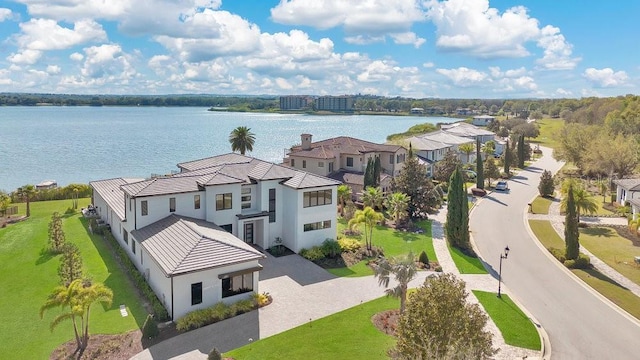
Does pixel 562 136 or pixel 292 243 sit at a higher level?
pixel 562 136

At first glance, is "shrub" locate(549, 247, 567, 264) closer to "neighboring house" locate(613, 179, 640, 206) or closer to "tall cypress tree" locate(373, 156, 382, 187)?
"neighboring house" locate(613, 179, 640, 206)

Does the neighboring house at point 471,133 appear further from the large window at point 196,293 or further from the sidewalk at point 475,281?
the large window at point 196,293

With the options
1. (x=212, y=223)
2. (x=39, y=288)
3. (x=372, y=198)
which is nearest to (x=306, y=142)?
(x=372, y=198)

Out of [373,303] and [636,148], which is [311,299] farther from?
[636,148]

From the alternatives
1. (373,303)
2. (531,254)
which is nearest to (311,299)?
(373,303)

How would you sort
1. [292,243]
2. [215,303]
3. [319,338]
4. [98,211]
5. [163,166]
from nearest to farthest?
[319,338] < [215,303] < [292,243] < [98,211] < [163,166]

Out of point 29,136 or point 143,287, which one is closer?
point 143,287
